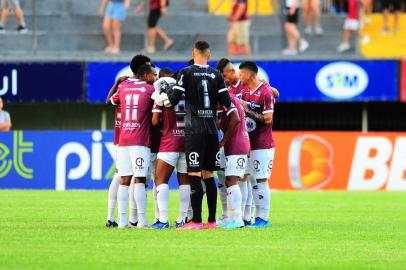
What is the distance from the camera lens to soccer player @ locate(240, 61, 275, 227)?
1462cm

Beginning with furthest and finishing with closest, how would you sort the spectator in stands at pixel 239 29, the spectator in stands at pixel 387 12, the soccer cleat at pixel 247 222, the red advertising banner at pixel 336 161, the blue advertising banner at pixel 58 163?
the spectator in stands at pixel 387 12 → the spectator in stands at pixel 239 29 → the red advertising banner at pixel 336 161 → the blue advertising banner at pixel 58 163 → the soccer cleat at pixel 247 222

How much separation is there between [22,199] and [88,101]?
7.10m

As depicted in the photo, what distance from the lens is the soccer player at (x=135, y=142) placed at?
46.4 feet

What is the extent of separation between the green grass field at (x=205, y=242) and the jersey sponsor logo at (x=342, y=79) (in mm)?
8689

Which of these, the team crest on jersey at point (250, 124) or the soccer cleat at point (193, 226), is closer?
the soccer cleat at point (193, 226)

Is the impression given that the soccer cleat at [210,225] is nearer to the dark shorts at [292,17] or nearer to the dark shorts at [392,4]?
the dark shorts at [292,17]

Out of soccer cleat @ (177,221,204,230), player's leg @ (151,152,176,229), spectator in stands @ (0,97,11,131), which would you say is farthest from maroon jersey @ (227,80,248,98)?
spectator in stands @ (0,97,11,131)

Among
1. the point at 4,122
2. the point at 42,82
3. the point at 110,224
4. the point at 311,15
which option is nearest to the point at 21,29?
the point at 42,82

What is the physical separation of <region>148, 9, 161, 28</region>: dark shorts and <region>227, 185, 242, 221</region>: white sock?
45.5ft

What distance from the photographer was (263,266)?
10.2 m

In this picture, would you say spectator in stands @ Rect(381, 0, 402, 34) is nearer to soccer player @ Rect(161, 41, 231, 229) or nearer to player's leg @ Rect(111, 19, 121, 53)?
player's leg @ Rect(111, 19, 121, 53)

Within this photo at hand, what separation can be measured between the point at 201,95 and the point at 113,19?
1419 centimetres

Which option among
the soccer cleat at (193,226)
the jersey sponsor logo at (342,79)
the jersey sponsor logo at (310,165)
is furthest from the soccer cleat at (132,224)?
the jersey sponsor logo at (342,79)

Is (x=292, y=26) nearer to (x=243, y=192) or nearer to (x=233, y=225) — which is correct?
(x=243, y=192)
